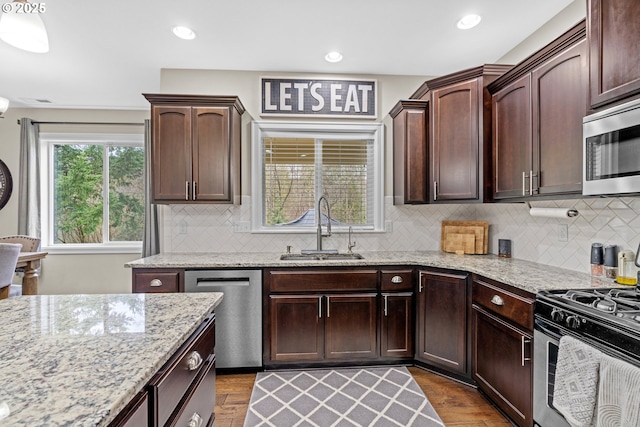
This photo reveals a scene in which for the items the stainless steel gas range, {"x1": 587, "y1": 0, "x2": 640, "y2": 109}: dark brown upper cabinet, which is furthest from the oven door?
{"x1": 587, "y1": 0, "x2": 640, "y2": 109}: dark brown upper cabinet

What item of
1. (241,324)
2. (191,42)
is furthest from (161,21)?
(241,324)

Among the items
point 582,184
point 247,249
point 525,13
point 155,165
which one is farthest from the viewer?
point 247,249

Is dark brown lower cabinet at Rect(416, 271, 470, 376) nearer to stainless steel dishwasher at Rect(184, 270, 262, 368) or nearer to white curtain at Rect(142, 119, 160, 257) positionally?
stainless steel dishwasher at Rect(184, 270, 262, 368)

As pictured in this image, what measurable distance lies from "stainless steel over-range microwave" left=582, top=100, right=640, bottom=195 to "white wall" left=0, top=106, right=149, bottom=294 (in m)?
4.79

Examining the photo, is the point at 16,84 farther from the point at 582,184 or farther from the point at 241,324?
the point at 582,184

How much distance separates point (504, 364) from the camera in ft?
6.35

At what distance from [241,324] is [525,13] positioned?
126 inches

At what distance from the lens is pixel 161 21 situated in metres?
2.38

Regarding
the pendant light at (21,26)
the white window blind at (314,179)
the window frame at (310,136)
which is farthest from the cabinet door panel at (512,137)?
the pendant light at (21,26)

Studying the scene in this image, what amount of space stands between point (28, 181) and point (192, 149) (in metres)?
3.03

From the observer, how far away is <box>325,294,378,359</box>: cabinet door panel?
2.55 meters

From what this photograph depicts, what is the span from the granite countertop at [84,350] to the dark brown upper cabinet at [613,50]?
2.01 meters

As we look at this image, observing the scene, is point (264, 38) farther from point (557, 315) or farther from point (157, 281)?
point (557, 315)

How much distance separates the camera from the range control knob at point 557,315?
4.78 ft
